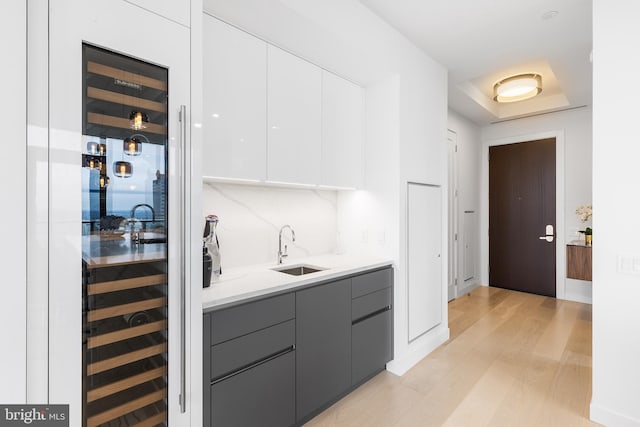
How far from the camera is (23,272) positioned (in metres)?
1.00

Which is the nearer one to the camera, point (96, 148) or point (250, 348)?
point (96, 148)

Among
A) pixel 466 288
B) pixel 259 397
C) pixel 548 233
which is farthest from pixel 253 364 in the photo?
pixel 548 233

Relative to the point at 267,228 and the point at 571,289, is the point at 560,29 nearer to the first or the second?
the point at 267,228

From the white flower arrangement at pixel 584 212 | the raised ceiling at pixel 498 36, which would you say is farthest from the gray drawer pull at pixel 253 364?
the white flower arrangement at pixel 584 212

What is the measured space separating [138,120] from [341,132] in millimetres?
1739

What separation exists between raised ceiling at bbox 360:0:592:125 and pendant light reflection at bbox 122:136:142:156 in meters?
1.89

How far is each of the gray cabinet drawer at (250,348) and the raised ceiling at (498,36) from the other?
2295mm

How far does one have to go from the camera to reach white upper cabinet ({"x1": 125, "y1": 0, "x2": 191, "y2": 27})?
125 cm

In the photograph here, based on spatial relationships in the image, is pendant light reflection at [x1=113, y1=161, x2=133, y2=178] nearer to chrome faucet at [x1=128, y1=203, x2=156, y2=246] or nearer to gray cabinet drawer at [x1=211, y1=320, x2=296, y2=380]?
chrome faucet at [x1=128, y1=203, x2=156, y2=246]

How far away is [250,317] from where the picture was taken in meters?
1.70

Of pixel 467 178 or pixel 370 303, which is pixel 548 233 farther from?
pixel 370 303
